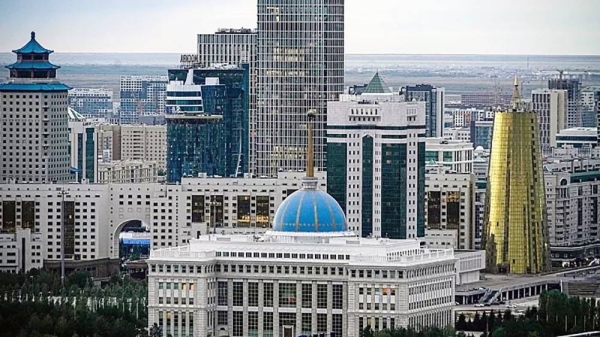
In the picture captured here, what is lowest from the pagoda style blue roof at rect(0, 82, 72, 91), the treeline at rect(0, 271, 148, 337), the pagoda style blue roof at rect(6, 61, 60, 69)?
the treeline at rect(0, 271, 148, 337)

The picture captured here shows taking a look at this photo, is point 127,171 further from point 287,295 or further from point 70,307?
point 287,295

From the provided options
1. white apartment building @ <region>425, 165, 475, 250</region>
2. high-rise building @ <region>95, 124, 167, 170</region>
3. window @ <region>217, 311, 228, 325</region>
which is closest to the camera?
window @ <region>217, 311, 228, 325</region>

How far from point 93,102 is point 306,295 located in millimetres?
50126

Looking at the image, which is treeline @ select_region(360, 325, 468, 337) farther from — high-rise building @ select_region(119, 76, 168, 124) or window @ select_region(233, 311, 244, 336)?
high-rise building @ select_region(119, 76, 168, 124)

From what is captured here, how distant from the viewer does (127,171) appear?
9019 centimetres

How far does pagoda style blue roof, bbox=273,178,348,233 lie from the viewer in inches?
2222

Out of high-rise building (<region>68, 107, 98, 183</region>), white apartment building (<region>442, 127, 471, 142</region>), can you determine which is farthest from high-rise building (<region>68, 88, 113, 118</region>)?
white apartment building (<region>442, 127, 471, 142</region>)

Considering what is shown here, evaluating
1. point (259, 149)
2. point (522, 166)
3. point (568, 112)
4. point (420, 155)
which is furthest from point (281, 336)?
point (568, 112)

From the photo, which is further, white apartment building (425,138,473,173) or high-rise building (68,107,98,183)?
high-rise building (68,107,98,183)

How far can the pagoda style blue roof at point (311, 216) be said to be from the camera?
5644cm

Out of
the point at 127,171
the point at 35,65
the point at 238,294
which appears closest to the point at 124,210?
the point at 35,65

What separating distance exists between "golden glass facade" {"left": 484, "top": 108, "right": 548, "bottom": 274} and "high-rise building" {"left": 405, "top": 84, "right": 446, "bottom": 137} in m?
21.3

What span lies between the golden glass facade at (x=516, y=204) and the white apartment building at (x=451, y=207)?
57cm

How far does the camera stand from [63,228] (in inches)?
2726
